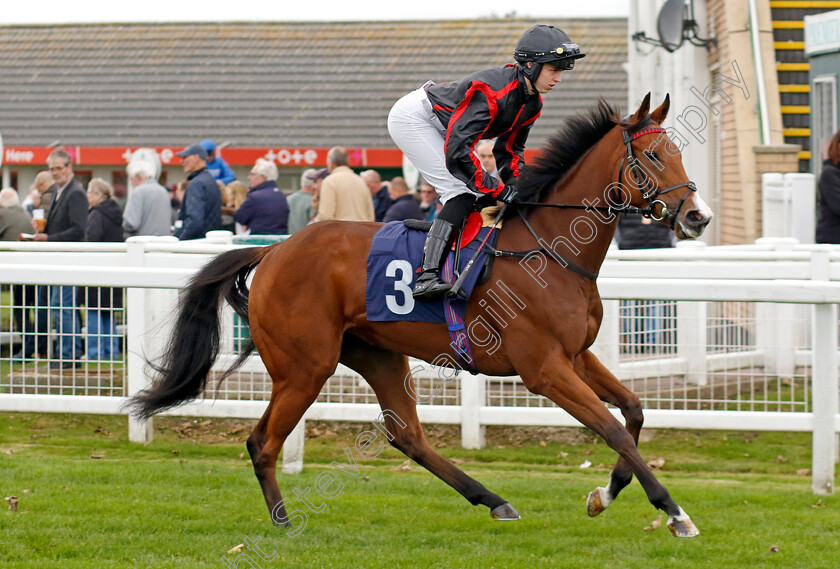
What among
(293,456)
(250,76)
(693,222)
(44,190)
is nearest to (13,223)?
(44,190)

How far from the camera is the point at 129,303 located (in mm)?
6613

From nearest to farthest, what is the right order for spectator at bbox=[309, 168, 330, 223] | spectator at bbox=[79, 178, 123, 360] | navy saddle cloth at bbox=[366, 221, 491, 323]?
navy saddle cloth at bbox=[366, 221, 491, 323] → spectator at bbox=[79, 178, 123, 360] → spectator at bbox=[309, 168, 330, 223]

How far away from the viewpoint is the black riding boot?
4802 millimetres

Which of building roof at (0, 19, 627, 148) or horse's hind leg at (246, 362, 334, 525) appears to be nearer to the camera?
horse's hind leg at (246, 362, 334, 525)

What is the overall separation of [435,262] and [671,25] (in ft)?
29.3

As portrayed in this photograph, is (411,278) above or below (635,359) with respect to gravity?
above

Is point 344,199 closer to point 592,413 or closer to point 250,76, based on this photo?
point 592,413

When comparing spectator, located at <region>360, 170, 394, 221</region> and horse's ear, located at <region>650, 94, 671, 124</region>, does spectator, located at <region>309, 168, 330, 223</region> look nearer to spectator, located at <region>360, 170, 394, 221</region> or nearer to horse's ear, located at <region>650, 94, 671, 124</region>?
spectator, located at <region>360, 170, 394, 221</region>

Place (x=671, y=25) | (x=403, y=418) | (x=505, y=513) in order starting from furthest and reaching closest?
(x=671, y=25), (x=403, y=418), (x=505, y=513)

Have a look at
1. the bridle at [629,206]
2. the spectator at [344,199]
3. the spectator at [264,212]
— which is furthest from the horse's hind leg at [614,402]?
the spectator at [264,212]

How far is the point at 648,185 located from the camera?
4559 mm

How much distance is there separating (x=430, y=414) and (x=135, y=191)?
4159 millimetres

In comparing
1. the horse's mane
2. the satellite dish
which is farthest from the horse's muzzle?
the satellite dish

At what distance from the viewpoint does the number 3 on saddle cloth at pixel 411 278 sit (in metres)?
4.84
